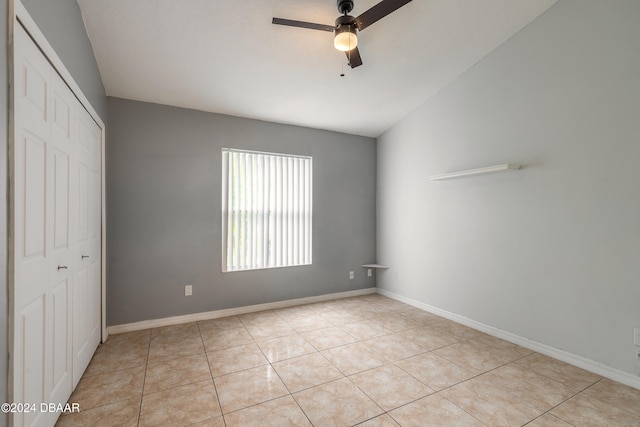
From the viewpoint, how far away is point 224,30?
248 cm

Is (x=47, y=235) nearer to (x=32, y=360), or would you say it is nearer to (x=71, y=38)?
(x=32, y=360)

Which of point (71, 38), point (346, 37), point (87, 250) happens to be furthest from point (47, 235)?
point (346, 37)

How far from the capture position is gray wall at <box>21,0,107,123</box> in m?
1.58

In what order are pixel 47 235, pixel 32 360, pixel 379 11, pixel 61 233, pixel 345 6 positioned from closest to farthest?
pixel 32 360 → pixel 47 235 → pixel 61 233 → pixel 379 11 → pixel 345 6

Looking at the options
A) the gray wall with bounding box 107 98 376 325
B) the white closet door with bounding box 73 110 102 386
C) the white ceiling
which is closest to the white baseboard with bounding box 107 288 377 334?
the gray wall with bounding box 107 98 376 325

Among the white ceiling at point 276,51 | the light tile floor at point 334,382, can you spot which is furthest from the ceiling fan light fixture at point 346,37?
the light tile floor at point 334,382

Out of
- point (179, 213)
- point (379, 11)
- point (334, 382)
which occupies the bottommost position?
point (334, 382)

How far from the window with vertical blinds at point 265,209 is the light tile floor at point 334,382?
3.23 ft

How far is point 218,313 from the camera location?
3641 mm

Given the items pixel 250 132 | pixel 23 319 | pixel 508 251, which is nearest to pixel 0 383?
pixel 23 319

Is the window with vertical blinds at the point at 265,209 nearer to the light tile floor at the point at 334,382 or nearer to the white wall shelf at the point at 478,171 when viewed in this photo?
the light tile floor at the point at 334,382

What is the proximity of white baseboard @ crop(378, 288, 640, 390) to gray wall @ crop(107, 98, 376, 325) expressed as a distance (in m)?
1.80

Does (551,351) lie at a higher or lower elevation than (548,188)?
lower

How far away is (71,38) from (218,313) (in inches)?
118
